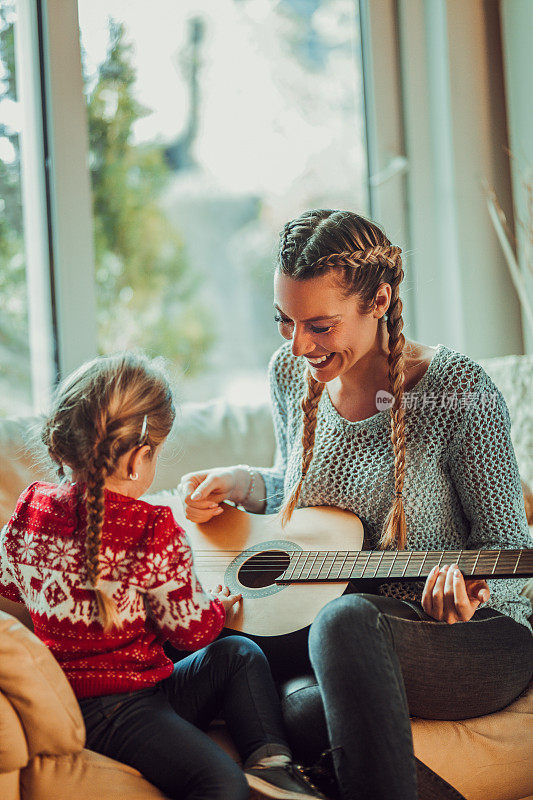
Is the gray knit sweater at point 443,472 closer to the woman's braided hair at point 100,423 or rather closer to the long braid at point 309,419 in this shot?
the long braid at point 309,419

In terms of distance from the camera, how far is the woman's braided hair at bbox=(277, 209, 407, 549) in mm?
1321

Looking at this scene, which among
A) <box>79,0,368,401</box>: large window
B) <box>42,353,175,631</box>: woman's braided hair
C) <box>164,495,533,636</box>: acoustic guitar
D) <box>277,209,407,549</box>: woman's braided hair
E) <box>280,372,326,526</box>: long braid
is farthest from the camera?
<box>79,0,368,401</box>: large window

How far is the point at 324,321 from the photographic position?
133cm

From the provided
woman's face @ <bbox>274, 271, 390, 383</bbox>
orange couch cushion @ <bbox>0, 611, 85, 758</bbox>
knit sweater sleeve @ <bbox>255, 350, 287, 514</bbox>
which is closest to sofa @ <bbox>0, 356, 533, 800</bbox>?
orange couch cushion @ <bbox>0, 611, 85, 758</bbox>

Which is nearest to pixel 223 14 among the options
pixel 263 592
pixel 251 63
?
pixel 251 63

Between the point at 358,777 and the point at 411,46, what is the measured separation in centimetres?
223

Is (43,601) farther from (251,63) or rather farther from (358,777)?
(251,63)

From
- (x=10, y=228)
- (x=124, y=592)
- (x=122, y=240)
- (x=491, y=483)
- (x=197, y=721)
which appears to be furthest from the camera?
(x=122, y=240)

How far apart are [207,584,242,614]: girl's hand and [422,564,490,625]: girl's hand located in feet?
1.11

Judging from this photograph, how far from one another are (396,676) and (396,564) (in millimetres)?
225

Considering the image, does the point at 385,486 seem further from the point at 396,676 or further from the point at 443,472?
the point at 396,676

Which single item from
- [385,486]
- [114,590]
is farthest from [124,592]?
[385,486]

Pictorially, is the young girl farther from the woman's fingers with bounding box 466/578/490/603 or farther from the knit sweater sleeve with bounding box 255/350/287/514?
the knit sweater sleeve with bounding box 255/350/287/514

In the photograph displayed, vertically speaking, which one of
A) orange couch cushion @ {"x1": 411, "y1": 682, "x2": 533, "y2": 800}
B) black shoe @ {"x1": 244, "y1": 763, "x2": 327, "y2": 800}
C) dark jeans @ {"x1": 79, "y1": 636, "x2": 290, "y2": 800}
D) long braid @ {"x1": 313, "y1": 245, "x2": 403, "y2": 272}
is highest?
long braid @ {"x1": 313, "y1": 245, "x2": 403, "y2": 272}
